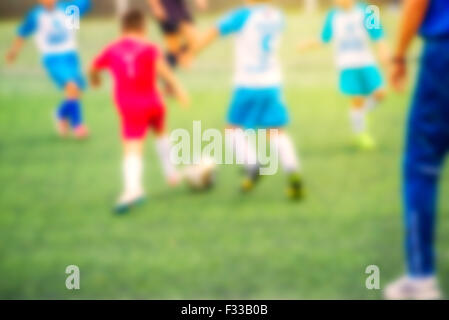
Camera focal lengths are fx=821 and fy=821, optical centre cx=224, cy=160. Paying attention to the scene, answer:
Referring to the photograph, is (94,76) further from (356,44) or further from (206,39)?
(356,44)

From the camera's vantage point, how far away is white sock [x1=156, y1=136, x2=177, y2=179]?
14.9ft

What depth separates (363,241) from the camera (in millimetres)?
3570

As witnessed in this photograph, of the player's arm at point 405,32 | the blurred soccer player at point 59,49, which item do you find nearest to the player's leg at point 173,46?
the blurred soccer player at point 59,49

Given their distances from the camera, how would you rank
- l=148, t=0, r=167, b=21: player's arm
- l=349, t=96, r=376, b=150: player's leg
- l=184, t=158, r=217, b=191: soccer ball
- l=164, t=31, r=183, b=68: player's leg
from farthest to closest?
l=164, t=31, r=183, b=68: player's leg
l=148, t=0, r=167, b=21: player's arm
l=349, t=96, r=376, b=150: player's leg
l=184, t=158, r=217, b=191: soccer ball

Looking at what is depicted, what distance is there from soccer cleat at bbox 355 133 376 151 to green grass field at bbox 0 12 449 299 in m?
0.06

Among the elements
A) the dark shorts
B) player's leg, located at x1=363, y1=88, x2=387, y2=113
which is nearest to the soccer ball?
player's leg, located at x1=363, y1=88, x2=387, y2=113

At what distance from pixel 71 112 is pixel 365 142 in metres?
1.97

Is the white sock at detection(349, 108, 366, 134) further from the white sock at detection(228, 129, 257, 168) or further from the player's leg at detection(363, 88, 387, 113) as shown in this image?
the white sock at detection(228, 129, 257, 168)

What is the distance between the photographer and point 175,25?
7.02 metres

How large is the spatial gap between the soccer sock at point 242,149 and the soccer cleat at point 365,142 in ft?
3.18

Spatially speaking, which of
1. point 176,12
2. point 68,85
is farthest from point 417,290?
point 176,12

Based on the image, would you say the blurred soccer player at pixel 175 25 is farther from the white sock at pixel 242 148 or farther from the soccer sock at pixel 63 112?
the white sock at pixel 242 148

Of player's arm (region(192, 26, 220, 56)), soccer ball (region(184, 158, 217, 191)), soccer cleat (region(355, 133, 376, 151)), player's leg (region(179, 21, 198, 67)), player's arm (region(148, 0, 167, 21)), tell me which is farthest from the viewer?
player's leg (region(179, 21, 198, 67))
